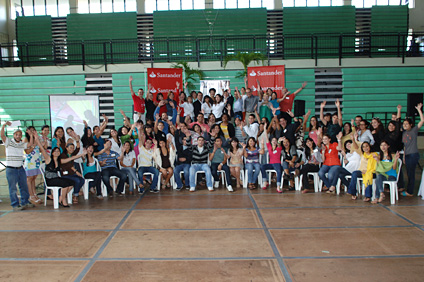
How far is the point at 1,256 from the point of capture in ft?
14.0

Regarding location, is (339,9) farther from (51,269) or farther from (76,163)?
(51,269)

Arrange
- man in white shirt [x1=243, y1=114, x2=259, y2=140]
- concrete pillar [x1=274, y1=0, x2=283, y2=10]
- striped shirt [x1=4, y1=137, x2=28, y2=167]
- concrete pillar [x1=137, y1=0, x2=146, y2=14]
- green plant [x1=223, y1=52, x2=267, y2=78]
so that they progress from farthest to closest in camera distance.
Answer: concrete pillar [x1=137, y1=0, x2=146, y2=14]
concrete pillar [x1=274, y1=0, x2=283, y2=10]
green plant [x1=223, y1=52, x2=267, y2=78]
man in white shirt [x1=243, y1=114, x2=259, y2=140]
striped shirt [x1=4, y1=137, x2=28, y2=167]

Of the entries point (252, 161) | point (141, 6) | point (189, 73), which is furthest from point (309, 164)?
point (141, 6)

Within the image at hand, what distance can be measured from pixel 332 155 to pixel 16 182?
627 centimetres

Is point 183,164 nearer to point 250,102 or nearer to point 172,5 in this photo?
point 250,102

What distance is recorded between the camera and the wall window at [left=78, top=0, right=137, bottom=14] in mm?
19609

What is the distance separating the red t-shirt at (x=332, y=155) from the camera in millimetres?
7266

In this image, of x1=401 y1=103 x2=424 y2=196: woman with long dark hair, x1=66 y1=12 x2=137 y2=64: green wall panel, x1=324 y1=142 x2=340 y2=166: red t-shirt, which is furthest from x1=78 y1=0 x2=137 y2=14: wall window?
x1=401 y1=103 x2=424 y2=196: woman with long dark hair

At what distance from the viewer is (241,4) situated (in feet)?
64.0

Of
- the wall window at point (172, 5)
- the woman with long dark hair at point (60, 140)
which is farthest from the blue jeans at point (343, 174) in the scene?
the wall window at point (172, 5)

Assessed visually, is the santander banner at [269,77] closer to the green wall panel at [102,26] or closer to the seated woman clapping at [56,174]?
the seated woman clapping at [56,174]

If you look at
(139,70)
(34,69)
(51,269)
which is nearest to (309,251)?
(51,269)

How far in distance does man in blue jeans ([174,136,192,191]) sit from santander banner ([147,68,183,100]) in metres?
3.28

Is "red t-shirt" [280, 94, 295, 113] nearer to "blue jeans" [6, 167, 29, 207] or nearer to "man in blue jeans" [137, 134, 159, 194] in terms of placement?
"man in blue jeans" [137, 134, 159, 194]
